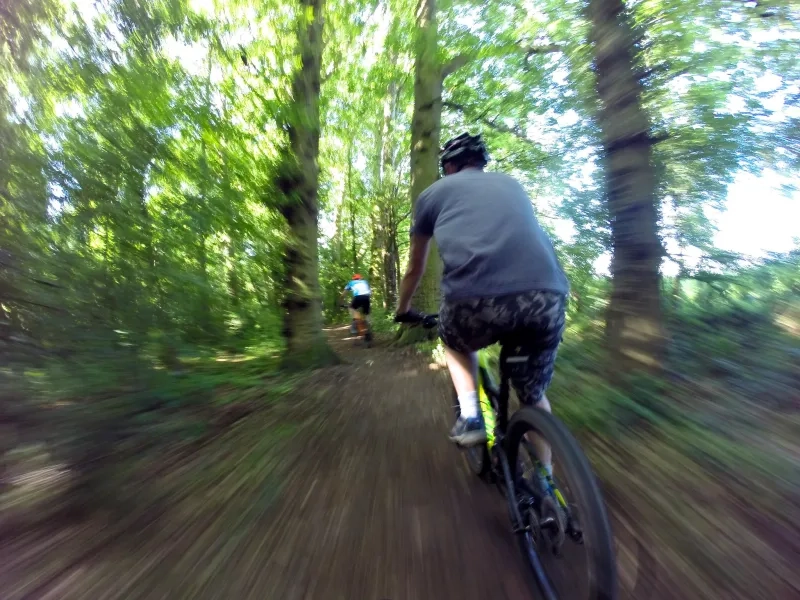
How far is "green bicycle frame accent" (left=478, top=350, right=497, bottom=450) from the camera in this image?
2.49 metres

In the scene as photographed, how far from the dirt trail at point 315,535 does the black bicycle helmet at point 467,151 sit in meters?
1.88

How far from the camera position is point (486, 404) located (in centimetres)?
261

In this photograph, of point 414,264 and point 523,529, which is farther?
point 414,264

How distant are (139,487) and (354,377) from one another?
347 cm

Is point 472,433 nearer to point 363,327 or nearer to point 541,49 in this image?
point 541,49

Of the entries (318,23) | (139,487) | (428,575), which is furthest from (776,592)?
(318,23)

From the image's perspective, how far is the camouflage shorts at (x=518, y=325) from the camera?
6.77 feet

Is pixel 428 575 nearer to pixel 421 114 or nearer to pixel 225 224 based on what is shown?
pixel 225 224

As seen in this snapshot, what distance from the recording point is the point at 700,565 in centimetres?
190

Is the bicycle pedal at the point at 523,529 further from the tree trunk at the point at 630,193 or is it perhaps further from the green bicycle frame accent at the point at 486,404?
the tree trunk at the point at 630,193

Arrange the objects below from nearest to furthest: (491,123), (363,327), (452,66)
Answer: (452,66)
(491,123)
(363,327)

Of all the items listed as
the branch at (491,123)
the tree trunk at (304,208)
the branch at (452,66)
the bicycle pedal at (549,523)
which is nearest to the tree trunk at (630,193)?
the bicycle pedal at (549,523)

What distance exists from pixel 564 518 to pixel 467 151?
1.76 m

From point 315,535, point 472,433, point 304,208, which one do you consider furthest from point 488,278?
point 304,208
